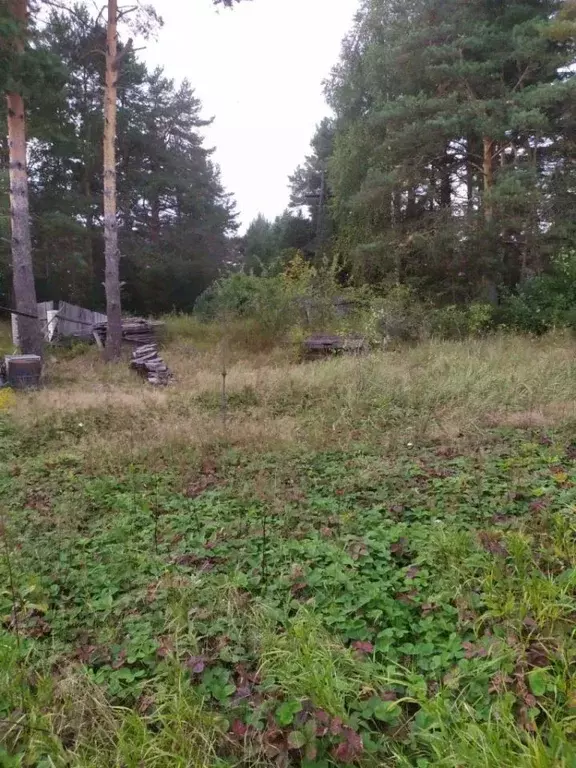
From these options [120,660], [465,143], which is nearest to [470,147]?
[465,143]

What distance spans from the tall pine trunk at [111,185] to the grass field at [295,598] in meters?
7.36

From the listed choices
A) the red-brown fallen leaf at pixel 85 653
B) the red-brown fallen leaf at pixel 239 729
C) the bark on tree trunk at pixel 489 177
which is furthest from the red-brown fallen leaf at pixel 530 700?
the bark on tree trunk at pixel 489 177

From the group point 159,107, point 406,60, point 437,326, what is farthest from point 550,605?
point 159,107

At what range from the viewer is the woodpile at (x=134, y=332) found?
13984 mm

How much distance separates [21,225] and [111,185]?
291cm

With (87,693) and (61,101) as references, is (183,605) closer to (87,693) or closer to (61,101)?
(87,693)

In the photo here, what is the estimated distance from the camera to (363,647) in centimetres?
212

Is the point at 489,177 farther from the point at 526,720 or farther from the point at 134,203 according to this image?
the point at 134,203

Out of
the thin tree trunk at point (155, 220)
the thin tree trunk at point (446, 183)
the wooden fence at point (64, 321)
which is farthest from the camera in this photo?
the thin tree trunk at point (155, 220)

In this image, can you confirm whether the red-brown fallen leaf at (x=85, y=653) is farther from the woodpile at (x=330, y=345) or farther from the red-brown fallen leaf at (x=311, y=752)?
the woodpile at (x=330, y=345)

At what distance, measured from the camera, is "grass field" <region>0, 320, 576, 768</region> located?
1789 millimetres

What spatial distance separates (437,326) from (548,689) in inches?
433

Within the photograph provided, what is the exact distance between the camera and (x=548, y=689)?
1.80 metres

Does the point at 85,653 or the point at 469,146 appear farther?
the point at 469,146
